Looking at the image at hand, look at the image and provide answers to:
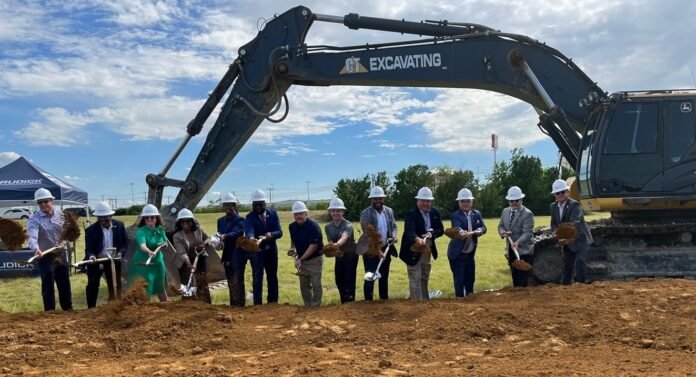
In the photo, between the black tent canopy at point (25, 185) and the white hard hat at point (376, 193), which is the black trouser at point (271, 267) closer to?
the white hard hat at point (376, 193)

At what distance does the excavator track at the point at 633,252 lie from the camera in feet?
30.2

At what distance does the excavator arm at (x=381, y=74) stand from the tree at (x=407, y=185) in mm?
29071

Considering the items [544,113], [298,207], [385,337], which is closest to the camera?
[385,337]

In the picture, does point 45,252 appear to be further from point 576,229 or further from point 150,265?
point 576,229

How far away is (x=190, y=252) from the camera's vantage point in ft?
29.1

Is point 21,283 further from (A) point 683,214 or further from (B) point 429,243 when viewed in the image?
(A) point 683,214

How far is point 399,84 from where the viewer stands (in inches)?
397

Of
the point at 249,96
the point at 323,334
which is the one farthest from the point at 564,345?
the point at 249,96

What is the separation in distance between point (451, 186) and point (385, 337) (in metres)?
34.5

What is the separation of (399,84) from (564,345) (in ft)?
17.7

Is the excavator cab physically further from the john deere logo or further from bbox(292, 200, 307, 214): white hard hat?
Result: bbox(292, 200, 307, 214): white hard hat

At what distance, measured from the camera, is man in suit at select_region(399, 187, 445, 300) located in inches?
333

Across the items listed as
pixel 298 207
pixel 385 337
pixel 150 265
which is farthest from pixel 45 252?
pixel 385 337

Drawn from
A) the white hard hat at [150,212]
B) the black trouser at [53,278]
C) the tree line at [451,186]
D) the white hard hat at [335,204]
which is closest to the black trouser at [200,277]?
the white hard hat at [150,212]
